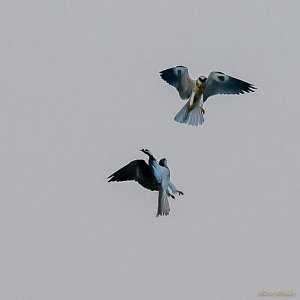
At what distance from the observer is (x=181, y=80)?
22.1 m

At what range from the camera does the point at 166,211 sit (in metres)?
19.2

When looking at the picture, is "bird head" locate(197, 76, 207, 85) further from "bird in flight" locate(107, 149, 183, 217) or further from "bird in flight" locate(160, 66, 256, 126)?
"bird in flight" locate(107, 149, 183, 217)

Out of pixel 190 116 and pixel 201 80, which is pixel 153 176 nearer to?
pixel 190 116

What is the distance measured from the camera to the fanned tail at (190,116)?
21531 millimetres

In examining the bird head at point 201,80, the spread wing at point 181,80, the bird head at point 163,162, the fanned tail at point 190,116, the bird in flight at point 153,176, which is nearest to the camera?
the bird in flight at point 153,176

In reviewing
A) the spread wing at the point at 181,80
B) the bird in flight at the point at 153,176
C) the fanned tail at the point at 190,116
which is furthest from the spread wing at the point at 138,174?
the spread wing at the point at 181,80

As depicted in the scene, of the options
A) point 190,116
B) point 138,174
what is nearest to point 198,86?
point 190,116

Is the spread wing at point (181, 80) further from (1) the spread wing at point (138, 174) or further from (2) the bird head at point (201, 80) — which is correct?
(1) the spread wing at point (138, 174)

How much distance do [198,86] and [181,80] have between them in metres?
0.35

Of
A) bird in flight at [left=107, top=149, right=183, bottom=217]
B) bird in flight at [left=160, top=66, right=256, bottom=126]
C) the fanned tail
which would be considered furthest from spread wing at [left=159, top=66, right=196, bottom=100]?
bird in flight at [left=107, top=149, right=183, bottom=217]

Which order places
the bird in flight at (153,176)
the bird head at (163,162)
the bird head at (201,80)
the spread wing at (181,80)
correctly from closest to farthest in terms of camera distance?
the bird in flight at (153,176), the bird head at (163,162), the bird head at (201,80), the spread wing at (181,80)

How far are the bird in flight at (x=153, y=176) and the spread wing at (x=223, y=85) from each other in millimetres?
2483

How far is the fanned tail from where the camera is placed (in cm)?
2153

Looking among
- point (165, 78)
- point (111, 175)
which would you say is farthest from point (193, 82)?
point (111, 175)
